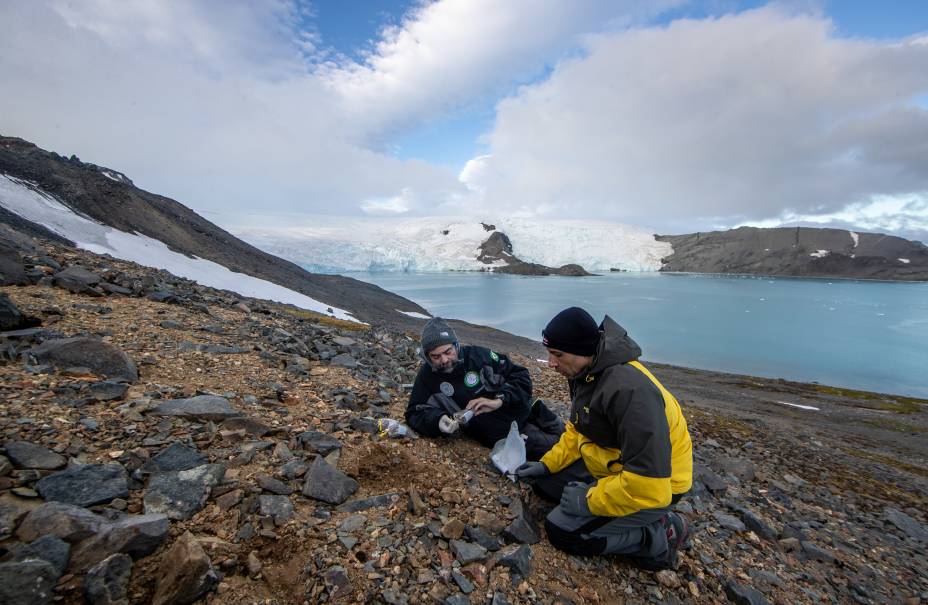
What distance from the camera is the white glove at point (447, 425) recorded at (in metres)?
3.53

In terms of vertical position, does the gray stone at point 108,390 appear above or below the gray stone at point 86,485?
above

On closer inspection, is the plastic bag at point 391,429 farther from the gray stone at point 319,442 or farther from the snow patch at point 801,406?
the snow patch at point 801,406

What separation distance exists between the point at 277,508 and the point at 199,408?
1341 mm

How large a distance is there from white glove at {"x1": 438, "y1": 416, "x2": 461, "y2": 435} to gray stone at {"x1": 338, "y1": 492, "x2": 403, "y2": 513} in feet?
2.43

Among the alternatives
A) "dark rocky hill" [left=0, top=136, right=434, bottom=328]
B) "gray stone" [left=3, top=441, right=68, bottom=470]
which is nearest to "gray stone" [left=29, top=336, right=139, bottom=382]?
"gray stone" [left=3, top=441, right=68, bottom=470]

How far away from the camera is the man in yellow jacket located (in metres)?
2.28

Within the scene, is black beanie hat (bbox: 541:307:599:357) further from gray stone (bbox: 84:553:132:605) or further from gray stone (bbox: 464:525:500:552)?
gray stone (bbox: 84:553:132:605)

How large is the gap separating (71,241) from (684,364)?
25.3 metres

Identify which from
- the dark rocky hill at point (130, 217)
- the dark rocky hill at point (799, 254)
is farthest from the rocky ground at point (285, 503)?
the dark rocky hill at point (799, 254)

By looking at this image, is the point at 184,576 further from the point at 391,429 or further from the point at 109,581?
the point at 391,429

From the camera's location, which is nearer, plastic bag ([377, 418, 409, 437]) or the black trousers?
the black trousers

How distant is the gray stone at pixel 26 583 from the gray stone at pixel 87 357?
2328mm

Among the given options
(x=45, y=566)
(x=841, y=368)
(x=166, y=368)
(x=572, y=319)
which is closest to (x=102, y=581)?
(x=45, y=566)

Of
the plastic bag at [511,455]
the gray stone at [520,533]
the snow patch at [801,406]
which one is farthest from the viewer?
the snow patch at [801,406]
